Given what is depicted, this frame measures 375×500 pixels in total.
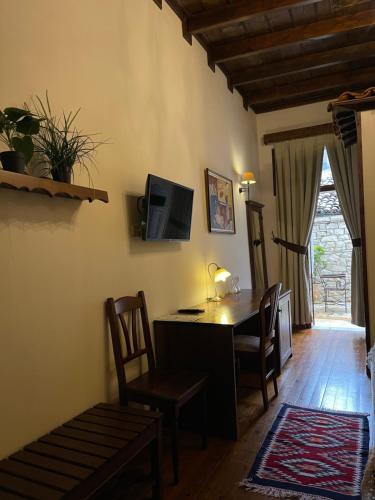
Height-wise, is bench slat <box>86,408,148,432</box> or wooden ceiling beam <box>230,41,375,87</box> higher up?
wooden ceiling beam <box>230,41,375,87</box>

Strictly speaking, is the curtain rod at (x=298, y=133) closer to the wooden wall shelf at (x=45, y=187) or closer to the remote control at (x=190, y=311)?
the remote control at (x=190, y=311)

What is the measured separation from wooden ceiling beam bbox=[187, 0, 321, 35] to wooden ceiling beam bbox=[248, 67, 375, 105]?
1.74m

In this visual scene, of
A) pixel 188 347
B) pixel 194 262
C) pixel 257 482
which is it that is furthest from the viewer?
pixel 194 262

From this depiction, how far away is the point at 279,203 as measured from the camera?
5.27 metres

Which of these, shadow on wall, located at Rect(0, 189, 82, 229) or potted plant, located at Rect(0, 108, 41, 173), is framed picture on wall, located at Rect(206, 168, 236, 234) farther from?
potted plant, located at Rect(0, 108, 41, 173)

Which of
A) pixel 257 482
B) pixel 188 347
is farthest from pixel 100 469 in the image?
pixel 188 347

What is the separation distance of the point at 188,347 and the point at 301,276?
3135 mm

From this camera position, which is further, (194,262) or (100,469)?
(194,262)

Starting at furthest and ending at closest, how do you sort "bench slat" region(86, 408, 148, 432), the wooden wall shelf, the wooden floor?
the wooden floor, "bench slat" region(86, 408, 148, 432), the wooden wall shelf

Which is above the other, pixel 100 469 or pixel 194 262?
pixel 194 262

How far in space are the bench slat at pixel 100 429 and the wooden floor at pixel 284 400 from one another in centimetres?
55

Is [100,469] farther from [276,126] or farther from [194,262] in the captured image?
[276,126]

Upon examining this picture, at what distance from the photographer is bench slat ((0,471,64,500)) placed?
44.4 inches

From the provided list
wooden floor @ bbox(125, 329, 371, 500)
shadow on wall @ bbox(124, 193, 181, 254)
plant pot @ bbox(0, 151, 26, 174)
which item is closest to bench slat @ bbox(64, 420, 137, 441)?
wooden floor @ bbox(125, 329, 371, 500)
